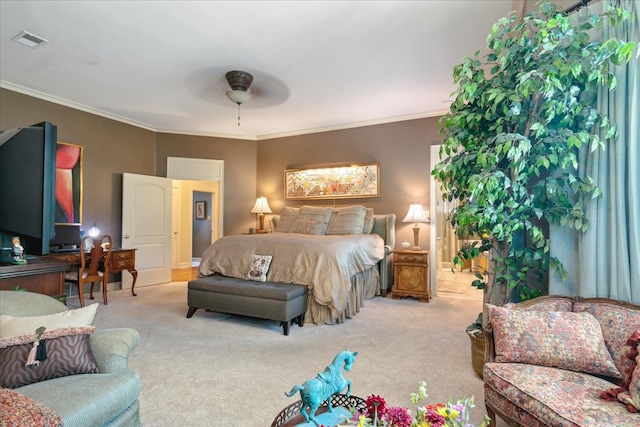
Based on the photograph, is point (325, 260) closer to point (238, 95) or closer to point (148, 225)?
point (238, 95)

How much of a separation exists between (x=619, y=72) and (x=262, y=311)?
3.24m

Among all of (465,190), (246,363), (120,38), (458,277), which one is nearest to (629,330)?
(465,190)

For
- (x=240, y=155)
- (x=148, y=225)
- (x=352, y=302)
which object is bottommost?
(x=352, y=302)

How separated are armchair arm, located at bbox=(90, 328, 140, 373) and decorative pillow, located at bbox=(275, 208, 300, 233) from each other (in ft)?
12.8

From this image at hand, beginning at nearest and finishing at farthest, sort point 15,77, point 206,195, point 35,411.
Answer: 1. point 35,411
2. point 15,77
3. point 206,195

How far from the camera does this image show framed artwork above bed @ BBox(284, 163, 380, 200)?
5676 mm

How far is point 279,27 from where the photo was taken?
9.62 feet

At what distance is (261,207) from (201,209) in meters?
3.20

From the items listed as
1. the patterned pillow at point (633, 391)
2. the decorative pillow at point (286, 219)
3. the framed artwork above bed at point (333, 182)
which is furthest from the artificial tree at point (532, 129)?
the decorative pillow at point (286, 219)

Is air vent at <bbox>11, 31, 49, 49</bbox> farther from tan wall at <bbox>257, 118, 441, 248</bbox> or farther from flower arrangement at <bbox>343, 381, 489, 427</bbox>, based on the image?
flower arrangement at <bbox>343, 381, 489, 427</bbox>

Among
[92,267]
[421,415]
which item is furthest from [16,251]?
[421,415]

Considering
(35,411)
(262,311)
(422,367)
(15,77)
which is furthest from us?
(15,77)

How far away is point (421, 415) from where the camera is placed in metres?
0.92

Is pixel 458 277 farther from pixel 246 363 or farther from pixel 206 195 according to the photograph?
pixel 206 195
